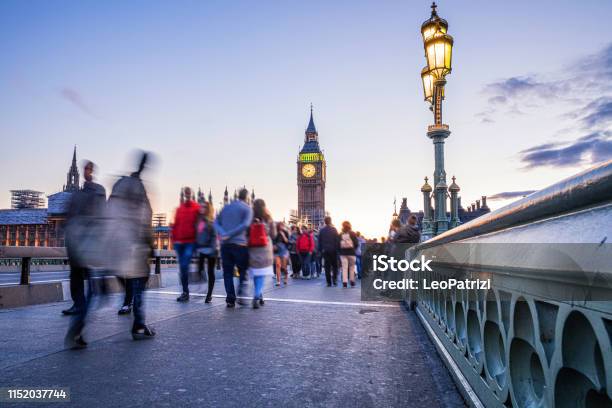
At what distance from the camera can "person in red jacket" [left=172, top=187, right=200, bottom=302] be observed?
759cm

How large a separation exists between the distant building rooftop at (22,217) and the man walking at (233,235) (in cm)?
15110

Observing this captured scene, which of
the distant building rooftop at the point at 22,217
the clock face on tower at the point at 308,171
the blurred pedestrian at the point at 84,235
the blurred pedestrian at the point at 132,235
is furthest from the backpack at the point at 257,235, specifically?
the clock face on tower at the point at 308,171

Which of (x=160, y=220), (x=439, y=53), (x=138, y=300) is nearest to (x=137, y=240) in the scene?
(x=138, y=300)

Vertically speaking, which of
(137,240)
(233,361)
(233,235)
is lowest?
(233,361)

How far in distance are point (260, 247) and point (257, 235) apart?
0.22m

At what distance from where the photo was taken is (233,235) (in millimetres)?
7289

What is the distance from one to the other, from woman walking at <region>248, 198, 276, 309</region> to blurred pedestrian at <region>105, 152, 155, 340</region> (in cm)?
277

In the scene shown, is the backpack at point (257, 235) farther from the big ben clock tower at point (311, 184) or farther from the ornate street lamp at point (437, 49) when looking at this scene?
the big ben clock tower at point (311, 184)

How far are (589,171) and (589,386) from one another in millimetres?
615

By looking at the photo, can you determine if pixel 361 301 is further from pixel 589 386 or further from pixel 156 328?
pixel 589 386

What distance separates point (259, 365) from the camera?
11.7 feet

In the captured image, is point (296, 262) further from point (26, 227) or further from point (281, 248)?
point (26, 227)

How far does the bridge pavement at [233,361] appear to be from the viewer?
2.83 metres

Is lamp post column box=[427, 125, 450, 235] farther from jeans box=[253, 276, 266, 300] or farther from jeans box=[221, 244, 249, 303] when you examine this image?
jeans box=[221, 244, 249, 303]
